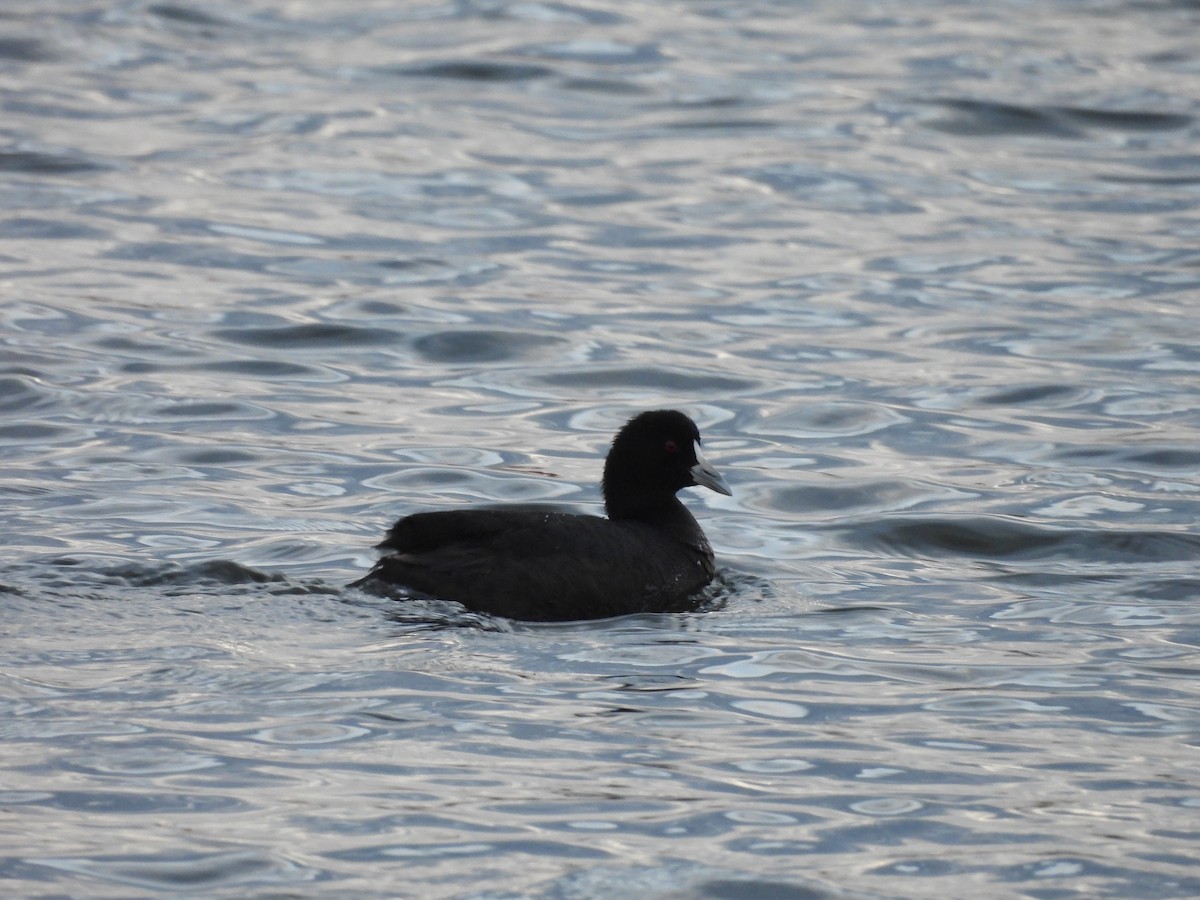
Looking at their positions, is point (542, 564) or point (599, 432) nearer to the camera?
point (542, 564)

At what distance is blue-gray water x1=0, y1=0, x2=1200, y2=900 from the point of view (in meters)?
7.05

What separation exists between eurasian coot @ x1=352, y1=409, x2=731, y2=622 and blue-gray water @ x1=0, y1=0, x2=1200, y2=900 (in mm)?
166

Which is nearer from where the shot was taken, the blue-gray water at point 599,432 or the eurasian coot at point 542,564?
the blue-gray water at point 599,432

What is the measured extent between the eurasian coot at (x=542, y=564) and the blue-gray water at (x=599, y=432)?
0.17 m

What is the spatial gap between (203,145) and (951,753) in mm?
14824

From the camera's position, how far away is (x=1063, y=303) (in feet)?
53.8

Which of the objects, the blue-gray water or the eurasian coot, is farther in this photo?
the eurasian coot

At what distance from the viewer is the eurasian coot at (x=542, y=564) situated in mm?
9195

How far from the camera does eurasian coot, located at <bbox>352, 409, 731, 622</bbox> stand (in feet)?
30.2

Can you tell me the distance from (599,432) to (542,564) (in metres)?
4.21

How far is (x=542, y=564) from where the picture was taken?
9289 mm

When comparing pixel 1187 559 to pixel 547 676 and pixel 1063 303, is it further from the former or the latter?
pixel 1063 303

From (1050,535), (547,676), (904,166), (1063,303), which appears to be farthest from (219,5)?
(547,676)

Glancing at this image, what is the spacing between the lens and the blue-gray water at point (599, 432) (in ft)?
23.1
